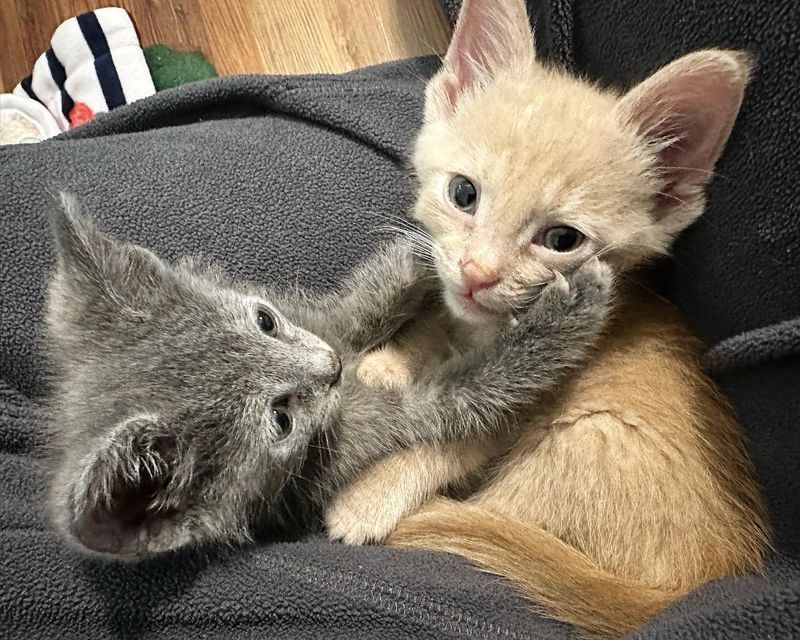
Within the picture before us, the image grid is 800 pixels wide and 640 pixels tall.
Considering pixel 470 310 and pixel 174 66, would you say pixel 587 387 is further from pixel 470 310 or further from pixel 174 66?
pixel 174 66

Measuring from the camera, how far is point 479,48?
1.09 m

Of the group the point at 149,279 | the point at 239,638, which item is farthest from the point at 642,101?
the point at 239,638

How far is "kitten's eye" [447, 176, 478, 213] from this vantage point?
0.98m

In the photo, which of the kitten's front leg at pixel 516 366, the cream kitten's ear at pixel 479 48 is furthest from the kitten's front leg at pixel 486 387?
the cream kitten's ear at pixel 479 48

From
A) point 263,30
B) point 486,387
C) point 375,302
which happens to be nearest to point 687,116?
point 486,387

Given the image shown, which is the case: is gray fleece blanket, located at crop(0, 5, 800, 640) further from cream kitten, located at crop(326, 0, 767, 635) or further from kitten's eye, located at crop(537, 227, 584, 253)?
kitten's eye, located at crop(537, 227, 584, 253)

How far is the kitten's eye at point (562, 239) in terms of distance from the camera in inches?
36.0

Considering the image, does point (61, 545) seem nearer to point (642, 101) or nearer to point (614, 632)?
point (614, 632)

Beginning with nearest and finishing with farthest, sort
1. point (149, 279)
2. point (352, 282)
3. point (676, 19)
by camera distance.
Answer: point (676, 19)
point (149, 279)
point (352, 282)

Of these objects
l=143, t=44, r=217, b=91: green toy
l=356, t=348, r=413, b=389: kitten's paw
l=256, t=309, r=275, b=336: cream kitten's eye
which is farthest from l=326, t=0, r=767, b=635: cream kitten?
l=143, t=44, r=217, b=91: green toy

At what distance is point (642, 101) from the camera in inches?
35.2

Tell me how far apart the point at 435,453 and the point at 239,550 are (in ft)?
1.05

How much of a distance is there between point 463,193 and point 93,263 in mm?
535

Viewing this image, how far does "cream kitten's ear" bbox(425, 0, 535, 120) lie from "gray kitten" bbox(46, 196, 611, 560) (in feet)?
1.30
